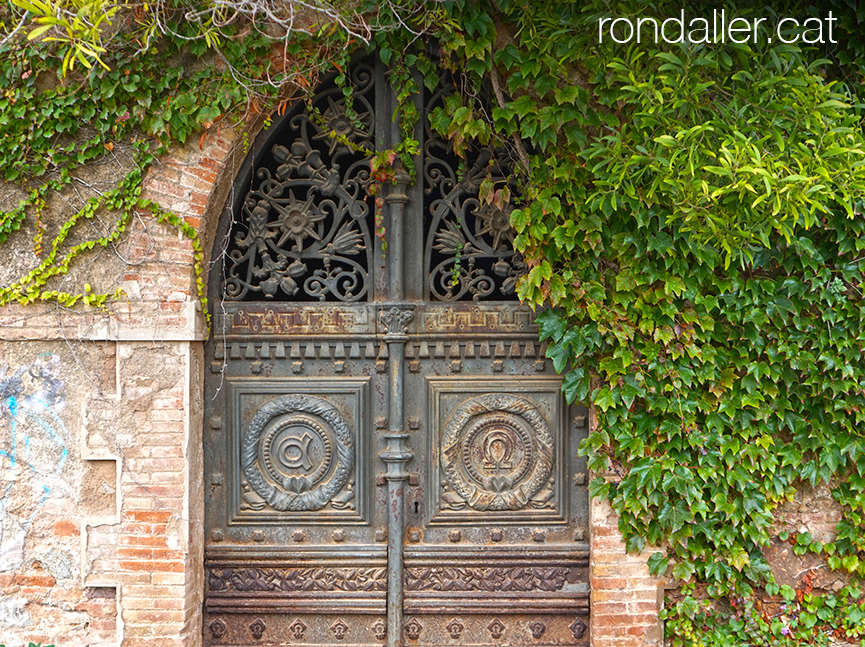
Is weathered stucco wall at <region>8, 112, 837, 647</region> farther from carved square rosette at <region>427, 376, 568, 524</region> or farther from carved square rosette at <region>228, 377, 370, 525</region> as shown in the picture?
carved square rosette at <region>427, 376, 568, 524</region>

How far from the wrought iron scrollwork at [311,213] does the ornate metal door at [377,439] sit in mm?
12

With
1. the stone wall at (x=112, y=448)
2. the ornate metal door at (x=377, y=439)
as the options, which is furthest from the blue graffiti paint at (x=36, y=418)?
the ornate metal door at (x=377, y=439)

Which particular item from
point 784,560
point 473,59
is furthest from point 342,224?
point 784,560

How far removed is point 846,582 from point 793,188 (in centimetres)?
212

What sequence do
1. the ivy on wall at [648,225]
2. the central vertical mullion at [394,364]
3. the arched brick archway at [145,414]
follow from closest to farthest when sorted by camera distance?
the ivy on wall at [648,225] < the arched brick archway at [145,414] < the central vertical mullion at [394,364]

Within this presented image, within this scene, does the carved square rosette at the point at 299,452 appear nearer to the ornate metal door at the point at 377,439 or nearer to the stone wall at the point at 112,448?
the ornate metal door at the point at 377,439

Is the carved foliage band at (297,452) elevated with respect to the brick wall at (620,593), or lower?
elevated

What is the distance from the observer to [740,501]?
3387 millimetres

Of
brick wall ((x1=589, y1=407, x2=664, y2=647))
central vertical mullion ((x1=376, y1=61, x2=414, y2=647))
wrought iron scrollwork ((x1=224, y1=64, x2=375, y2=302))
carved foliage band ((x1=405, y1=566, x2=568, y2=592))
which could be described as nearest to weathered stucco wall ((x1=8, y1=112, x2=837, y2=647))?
wrought iron scrollwork ((x1=224, y1=64, x2=375, y2=302))

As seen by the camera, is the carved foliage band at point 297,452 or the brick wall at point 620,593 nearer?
the brick wall at point 620,593

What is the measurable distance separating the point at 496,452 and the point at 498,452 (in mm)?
11

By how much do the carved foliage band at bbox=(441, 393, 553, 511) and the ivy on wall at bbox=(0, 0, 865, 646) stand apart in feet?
1.11

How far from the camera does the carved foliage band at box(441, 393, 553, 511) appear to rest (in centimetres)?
366

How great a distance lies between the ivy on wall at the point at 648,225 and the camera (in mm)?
3215
